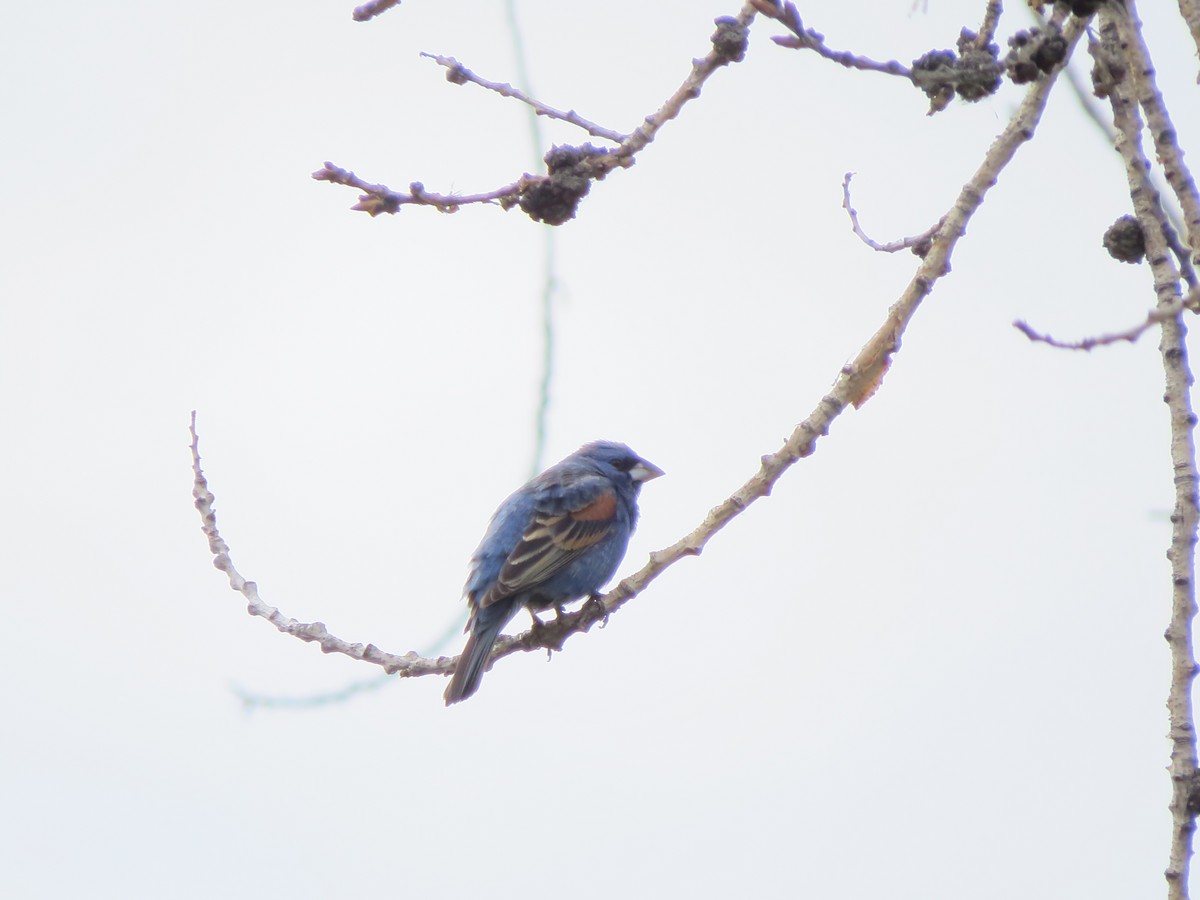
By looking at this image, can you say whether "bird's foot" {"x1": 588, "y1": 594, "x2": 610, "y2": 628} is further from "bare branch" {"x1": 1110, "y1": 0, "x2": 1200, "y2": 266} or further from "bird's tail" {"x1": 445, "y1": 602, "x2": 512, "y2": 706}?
"bare branch" {"x1": 1110, "y1": 0, "x2": 1200, "y2": 266}

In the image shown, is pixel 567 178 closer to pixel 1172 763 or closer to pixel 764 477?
pixel 764 477

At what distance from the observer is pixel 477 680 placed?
7762 millimetres

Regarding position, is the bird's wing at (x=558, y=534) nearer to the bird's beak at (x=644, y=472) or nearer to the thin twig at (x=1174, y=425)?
the bird's beak at (x=644, y=472)

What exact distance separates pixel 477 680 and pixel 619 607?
203 centimetres

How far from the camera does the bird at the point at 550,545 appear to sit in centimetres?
847

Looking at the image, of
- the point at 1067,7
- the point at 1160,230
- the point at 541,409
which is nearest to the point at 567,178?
the point at 541,409

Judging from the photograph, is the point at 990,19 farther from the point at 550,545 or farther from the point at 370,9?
the point at 550,545

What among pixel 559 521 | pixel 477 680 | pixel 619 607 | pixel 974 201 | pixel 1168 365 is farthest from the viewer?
pixel 559 521

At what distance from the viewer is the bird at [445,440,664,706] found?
847 centimetres

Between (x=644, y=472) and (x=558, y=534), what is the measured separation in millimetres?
1522

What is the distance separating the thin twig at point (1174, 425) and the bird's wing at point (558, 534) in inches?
188

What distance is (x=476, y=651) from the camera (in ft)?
26.2

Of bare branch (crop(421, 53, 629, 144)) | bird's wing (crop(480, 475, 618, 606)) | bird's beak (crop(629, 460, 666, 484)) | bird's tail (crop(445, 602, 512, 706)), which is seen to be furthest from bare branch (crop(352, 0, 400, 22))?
bird's beak (crop(629, 460, 666, 484))

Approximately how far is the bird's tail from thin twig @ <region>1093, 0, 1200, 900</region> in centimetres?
423
